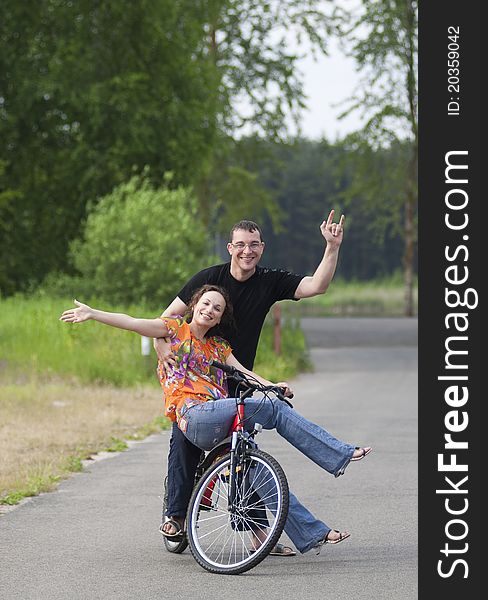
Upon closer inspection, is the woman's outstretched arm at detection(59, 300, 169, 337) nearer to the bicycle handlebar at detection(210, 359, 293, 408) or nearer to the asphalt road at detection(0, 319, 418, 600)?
the bicycle handlebar at detection(210, 359, 293, 408)

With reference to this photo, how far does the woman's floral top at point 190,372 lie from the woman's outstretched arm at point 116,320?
75 mm

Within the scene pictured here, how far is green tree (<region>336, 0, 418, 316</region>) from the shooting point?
48969 mm

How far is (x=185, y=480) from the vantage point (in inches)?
329

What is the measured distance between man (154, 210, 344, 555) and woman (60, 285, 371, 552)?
0.32 feet

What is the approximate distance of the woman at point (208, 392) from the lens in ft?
25.9

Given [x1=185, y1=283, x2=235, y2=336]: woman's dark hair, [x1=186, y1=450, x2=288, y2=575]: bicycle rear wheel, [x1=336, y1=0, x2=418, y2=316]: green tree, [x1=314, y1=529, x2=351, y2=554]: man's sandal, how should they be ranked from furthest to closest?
[x1=336, y1=0, x2=418, y2=316]: green tree → [x1=185, y1=283, x2=235, y2=336]: woman's dark hair → [x1=314, y1=529, x2=351, y2=554]: man's sandal → [x1=186, y1=450, x2=288, y2=575]: bicycle rear wheel

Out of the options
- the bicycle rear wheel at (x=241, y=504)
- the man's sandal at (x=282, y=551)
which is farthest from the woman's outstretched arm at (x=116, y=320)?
the man's sandal at (x=282, y=551)

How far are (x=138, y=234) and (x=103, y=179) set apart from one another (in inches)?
297

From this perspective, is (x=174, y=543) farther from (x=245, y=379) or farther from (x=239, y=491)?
(x=245, y=379)

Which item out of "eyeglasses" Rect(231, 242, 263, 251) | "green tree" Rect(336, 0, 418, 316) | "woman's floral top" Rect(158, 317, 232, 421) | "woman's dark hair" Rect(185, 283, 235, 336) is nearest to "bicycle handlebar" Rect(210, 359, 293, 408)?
"woman's floral top" Rect(158, 317, 232, 421)

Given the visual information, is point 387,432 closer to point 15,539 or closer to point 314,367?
point 15,539

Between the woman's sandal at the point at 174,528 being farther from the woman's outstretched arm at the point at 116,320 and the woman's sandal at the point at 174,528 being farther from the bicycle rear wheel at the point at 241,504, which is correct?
the woman's outstretched arm at the point at 116,320

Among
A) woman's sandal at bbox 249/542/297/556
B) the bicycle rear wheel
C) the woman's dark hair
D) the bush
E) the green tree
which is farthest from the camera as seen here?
the green tree

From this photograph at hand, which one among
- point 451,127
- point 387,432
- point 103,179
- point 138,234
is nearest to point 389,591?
point 451,127
